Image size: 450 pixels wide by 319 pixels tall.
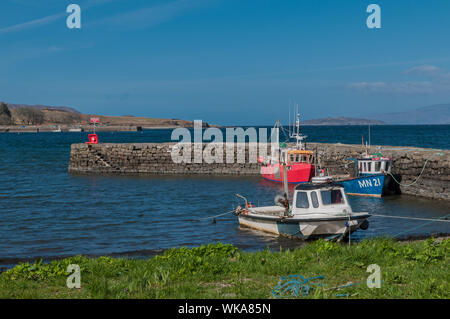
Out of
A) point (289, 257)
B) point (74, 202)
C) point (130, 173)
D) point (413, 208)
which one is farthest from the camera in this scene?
point (130, 173)

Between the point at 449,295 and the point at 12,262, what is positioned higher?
the point at 449,295

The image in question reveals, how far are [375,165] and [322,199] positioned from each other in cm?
1408

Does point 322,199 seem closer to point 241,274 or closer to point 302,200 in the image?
point 302,200

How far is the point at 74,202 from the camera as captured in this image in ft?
98.3

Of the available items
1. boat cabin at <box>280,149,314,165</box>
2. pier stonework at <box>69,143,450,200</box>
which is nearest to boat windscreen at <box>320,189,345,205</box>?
pier stonework at <box>69,143,450,200</box>

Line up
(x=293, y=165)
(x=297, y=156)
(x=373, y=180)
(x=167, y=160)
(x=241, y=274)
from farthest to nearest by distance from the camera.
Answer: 1. (x=167, y=160)
2. (x=297, y=156)
3. (x=293, y=165)
4. (x=373, y=180)
5. (x=241, y=274)

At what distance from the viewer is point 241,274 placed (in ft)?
33.3

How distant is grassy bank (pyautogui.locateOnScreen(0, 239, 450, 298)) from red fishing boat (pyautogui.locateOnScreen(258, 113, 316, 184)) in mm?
24043

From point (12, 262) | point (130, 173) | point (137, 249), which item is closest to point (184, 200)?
point (137, 249)

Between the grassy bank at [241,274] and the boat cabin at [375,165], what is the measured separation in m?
18.6

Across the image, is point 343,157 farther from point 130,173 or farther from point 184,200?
point 130,173

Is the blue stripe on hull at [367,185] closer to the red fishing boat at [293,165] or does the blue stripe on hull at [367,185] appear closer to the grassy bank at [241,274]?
the red fishing boat at [293,165]

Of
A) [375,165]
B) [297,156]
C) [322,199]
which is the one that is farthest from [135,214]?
[297,156]
